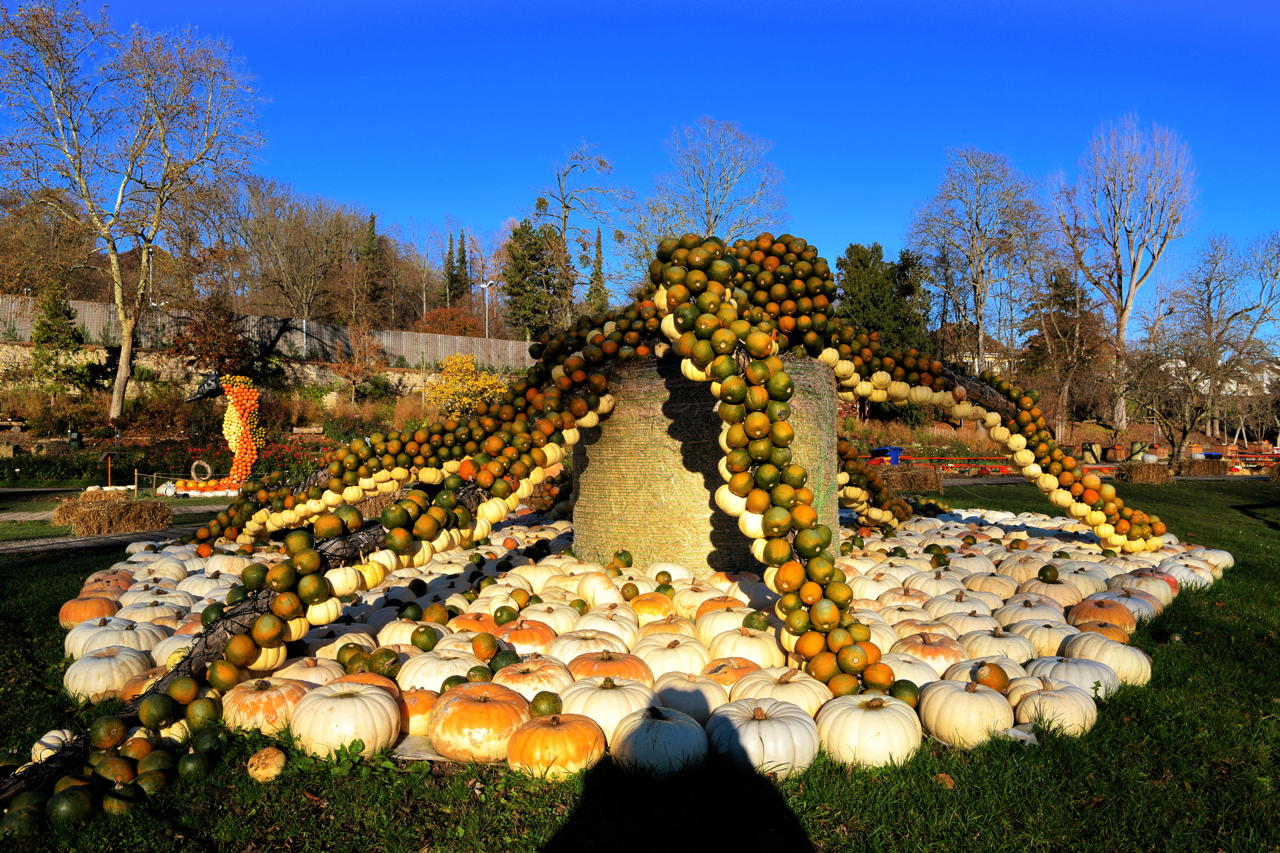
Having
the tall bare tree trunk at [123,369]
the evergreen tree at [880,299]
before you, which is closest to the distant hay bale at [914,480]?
the evergreen tree at [880,299]

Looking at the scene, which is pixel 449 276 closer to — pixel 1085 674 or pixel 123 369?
pixel 123 369

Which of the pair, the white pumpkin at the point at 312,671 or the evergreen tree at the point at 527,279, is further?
the evergreen tree at the point at 527,279

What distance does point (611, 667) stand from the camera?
4059 millimetres

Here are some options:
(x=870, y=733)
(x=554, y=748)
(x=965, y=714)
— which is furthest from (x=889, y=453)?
(x=554, y=748)

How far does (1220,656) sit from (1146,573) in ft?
5.27

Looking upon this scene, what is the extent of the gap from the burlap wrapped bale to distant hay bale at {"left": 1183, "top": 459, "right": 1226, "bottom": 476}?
2530 centimetres

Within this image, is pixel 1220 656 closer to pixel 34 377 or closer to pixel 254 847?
pixel 254 847

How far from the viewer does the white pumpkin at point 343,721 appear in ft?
11.2

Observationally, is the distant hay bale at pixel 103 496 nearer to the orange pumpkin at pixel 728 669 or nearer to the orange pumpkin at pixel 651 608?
the orange pumpkin at pixel 651 608

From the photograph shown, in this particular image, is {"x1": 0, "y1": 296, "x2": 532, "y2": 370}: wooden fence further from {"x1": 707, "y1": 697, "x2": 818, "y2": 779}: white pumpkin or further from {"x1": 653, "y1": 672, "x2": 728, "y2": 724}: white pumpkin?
{"x1": 707, "y1": 697, "x2": 818, "y2": 779}: white pumpkin

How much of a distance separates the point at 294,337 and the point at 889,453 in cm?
2595

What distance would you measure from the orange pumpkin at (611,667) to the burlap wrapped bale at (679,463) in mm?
1964

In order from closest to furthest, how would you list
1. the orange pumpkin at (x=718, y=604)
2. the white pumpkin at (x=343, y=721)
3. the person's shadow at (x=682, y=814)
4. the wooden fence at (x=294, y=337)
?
the person's shadow at (x=682, y=814), the white pumpkin at (x=343, y=721), the orange pumpkin at (x=718, y=604), the wooden fence at (x=294, y=337)

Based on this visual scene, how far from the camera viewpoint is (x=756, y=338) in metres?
4.55
